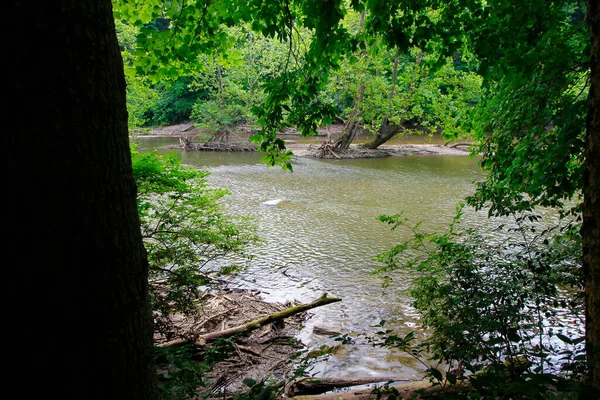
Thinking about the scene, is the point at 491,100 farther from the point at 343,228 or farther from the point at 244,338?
the point at 343,228

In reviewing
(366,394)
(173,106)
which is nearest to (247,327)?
(366,394)

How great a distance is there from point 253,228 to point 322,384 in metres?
2.61

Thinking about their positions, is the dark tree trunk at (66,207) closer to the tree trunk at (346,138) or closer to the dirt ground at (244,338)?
the dirt ground at (244,338)

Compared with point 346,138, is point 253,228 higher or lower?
lower

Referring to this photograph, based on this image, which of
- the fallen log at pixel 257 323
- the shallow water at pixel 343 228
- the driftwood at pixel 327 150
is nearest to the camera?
the fallen log at pixel 257 323

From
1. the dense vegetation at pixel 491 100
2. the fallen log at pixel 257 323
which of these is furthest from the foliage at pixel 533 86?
the fallen log at pixel 257 323

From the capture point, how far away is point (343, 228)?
33.8ft

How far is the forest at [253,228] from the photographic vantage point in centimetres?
105

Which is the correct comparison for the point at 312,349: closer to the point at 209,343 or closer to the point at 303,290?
the point at 209,343

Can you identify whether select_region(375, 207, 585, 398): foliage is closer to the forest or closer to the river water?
the forest

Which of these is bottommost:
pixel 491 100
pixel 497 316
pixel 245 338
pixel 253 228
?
pixel 245 338

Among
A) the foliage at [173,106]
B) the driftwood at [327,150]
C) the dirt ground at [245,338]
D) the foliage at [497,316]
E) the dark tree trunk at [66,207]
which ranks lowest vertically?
the dirt ground at [245,338]

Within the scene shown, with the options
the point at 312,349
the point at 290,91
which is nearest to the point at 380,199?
the point at 312,349

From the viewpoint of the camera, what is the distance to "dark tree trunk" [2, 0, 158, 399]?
1021 mm
